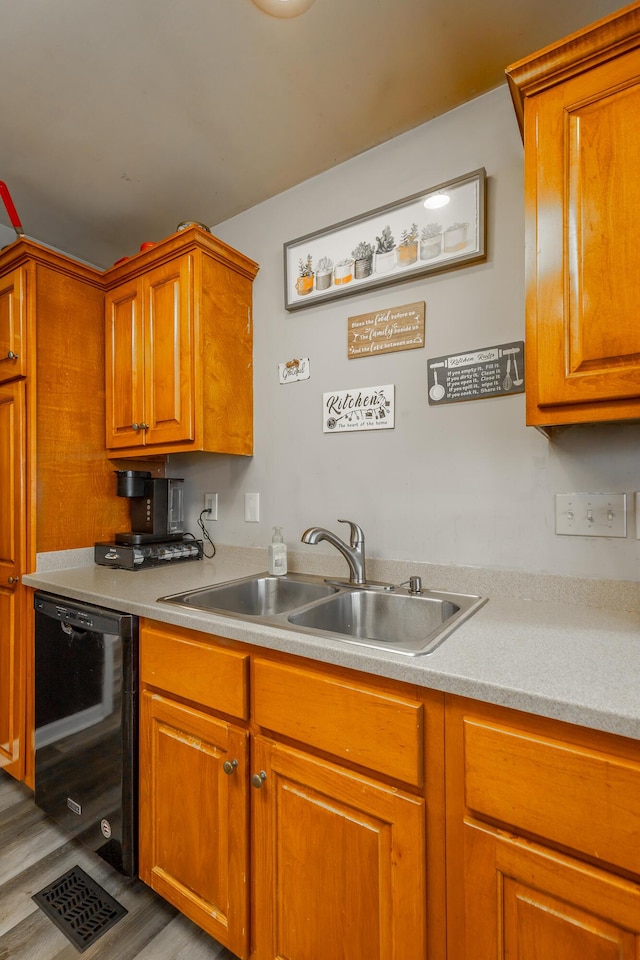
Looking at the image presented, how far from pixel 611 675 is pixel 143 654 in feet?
3.85

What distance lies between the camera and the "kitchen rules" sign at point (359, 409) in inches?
64.8

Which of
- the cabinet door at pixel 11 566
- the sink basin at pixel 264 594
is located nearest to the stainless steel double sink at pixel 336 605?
the sink basin at pixel 264 594

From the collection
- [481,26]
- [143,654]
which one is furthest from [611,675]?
[481,26]

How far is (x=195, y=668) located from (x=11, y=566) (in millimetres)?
1180

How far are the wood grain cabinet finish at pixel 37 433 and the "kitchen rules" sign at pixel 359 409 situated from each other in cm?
111

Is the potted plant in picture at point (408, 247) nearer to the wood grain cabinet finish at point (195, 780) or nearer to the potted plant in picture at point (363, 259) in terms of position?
the potted plant in picture at point (363, 259)

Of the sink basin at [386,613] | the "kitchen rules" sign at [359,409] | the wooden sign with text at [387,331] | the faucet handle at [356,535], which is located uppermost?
the wooden sign with text at [387,331]

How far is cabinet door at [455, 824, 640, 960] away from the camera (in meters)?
0.69

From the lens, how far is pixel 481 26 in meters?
1.27

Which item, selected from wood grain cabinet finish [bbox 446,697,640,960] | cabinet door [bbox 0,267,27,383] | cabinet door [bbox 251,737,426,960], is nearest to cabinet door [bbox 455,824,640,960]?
wood grain cabinet finish [bbox 446,697,640,960]

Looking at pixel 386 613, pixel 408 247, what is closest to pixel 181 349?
pixel 408 247

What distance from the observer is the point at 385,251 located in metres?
1.64

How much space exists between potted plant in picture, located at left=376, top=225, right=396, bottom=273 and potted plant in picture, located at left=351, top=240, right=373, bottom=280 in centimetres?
3

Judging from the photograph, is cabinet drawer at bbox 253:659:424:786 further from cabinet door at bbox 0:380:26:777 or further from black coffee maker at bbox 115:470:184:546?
cabinet door at bbox 0:380:26:777
